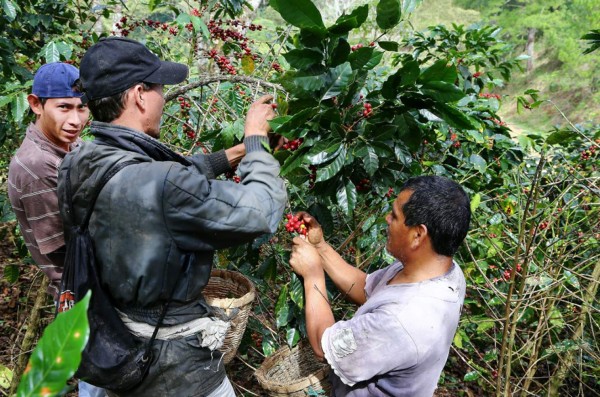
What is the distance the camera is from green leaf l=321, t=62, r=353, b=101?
1.58m

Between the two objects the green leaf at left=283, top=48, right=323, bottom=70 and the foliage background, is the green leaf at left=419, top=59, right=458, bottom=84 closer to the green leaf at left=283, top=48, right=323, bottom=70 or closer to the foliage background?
the foliage background

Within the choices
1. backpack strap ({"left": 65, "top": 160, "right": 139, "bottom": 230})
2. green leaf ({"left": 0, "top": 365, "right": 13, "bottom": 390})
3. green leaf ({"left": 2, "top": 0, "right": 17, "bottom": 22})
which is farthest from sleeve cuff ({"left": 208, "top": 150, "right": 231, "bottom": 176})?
green leaf ({"left": 0, "top": 365, "right": 13, "bottom": 390})

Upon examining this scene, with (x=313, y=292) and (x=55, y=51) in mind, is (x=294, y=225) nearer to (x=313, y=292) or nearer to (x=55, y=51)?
(x=313, y=292)

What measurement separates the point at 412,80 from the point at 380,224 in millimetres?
885

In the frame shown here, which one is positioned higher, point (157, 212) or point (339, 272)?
point (157, 212)

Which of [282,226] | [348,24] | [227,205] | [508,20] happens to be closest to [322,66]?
[348,24]

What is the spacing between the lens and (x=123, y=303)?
1516 millimetres

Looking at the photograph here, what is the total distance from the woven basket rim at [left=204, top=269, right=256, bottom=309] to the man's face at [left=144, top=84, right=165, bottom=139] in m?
0.71

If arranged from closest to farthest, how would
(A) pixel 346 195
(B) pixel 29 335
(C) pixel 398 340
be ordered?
(C) pixel 398 340
(A) pixel 346 195
(B) pixel 29 335

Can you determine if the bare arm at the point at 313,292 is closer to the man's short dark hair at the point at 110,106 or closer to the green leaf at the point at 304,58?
the green leaf at the point at 304,58

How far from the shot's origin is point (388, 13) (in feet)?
5.38

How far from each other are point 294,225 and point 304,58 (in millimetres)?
665

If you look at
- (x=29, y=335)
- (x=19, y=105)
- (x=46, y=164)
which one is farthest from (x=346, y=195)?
(x=29, y=335)

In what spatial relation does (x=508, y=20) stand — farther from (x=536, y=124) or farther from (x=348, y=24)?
(x=348, y=24)
